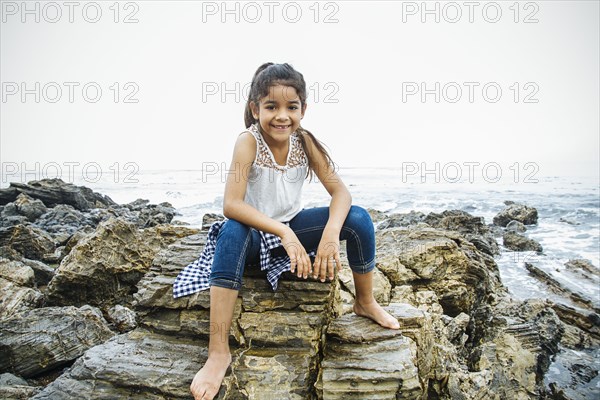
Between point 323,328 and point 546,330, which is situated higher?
point 323,328

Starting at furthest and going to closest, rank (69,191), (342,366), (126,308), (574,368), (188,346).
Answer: (69,191) → (574,368) → (126,308) → (188,346) → (342,366)

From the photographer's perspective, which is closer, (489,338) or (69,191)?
(489,338)

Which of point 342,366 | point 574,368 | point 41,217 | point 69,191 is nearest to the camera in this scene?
point 342,366

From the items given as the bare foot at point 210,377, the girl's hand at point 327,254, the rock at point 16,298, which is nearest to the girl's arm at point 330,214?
the girl's hand at point 327,254

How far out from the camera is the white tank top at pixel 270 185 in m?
2.75

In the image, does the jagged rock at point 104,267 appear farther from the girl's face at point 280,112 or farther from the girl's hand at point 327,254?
the girl's hand at point 327,254

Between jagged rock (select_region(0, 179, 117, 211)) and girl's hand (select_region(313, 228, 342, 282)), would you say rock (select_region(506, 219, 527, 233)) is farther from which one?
jagged rock (select_region(0, 179, 117, 211))

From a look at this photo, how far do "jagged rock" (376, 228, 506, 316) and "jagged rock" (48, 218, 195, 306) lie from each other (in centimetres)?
273

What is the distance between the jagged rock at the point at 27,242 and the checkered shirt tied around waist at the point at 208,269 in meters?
6.01

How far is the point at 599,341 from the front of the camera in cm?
623

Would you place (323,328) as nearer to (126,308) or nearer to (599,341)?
(126,308)

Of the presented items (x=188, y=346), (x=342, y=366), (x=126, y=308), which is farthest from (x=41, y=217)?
(x=342, y=366)

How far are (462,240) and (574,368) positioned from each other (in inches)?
98.2

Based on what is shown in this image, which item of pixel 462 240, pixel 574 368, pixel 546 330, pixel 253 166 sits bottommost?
pixel 574 368
